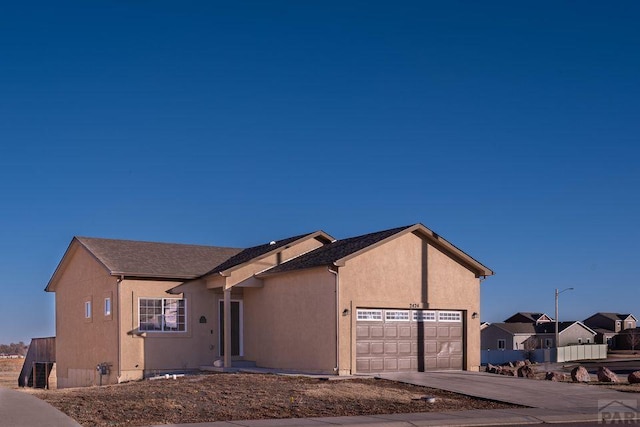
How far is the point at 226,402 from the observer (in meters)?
17.2

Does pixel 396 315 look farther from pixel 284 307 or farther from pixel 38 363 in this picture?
pixel 38 363

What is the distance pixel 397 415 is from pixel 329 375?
25.0ft

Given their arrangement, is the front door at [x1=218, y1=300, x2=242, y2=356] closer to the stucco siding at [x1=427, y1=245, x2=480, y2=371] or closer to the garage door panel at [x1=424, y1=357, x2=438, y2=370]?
the garage door panel at [x1=424, y1=357, x2=438, y2=370]

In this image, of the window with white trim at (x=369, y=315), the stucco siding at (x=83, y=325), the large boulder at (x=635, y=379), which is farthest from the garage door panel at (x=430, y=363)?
the stucco siding at (x=83, y=325)

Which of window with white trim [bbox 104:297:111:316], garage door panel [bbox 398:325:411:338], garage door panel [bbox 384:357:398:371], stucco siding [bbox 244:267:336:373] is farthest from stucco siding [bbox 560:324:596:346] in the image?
window with white trim [bbox 104:297:111:316]

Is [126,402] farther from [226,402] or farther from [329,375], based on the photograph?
[329,375]

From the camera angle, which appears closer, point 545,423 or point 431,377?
point 545,423

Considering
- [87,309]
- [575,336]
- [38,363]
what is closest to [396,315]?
[87,309]

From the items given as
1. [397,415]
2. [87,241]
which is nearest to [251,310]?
[87,241]

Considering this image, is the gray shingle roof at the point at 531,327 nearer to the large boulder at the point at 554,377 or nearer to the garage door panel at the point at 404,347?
the large boulder at the point at 554,377

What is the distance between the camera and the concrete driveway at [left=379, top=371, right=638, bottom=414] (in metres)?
18.6

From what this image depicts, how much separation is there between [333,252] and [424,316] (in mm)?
3875

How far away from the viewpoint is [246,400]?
17609 mm

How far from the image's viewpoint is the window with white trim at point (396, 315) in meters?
25.1
